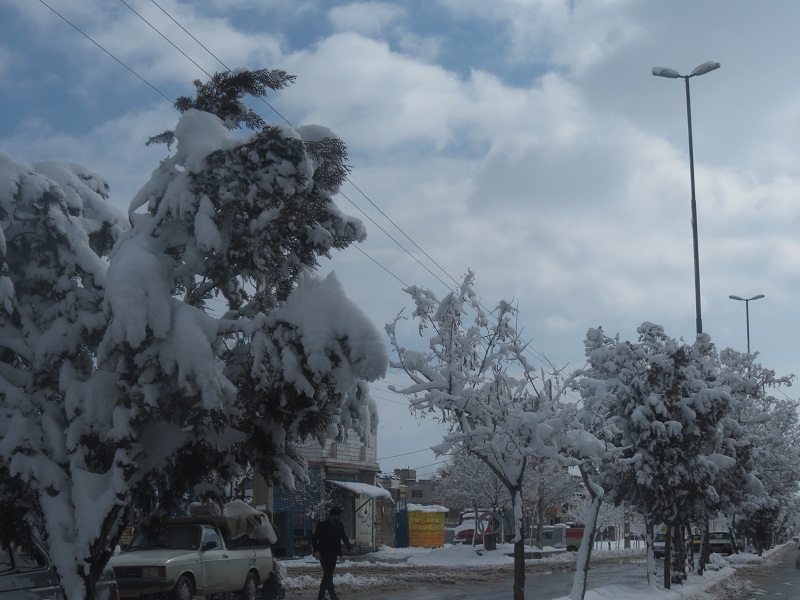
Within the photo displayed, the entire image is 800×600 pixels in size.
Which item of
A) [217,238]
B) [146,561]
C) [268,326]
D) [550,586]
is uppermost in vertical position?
[217,238]

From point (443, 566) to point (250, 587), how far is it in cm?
1999

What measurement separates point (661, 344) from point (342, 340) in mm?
14355

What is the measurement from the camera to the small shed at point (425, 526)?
51.6 metres

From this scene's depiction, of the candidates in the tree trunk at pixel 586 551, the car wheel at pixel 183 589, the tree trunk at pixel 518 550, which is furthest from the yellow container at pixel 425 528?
the tree trunk at pixel 518 550

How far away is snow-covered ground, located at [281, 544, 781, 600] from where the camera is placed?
17781mm

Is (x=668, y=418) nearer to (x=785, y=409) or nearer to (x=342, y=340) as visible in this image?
(x=342, y=340)

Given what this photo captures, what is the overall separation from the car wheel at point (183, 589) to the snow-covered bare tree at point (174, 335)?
702cm

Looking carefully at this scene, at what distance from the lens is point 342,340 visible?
306 inches

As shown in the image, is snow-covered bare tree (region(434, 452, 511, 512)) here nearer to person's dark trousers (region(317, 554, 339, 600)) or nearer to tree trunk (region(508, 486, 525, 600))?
person's dark trousers (region(317, 554, 339, 600))

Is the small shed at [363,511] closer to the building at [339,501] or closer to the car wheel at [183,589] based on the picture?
the building at [339,501]

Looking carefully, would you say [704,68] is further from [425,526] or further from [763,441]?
[425,526]

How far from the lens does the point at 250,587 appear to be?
57.6 feet

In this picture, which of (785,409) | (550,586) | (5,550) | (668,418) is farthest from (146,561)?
(785,409)

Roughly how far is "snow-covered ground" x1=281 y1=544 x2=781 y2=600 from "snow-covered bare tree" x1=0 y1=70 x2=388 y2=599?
30.6 ft
